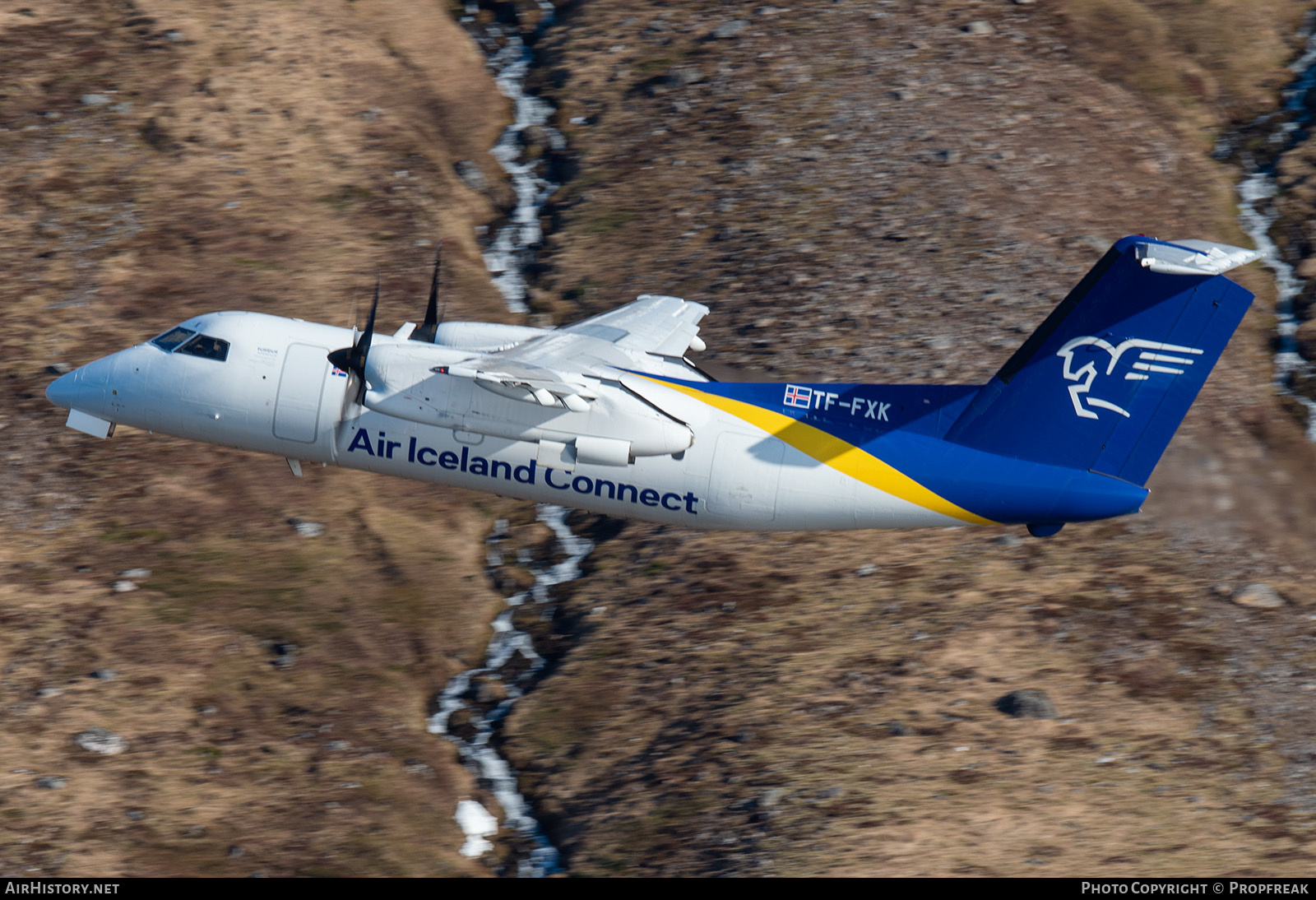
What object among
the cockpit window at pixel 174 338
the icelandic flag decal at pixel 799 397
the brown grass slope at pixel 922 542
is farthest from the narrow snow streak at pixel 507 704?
the cockpit window at pixel 174 338

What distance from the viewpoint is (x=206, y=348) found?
23281 millimetres

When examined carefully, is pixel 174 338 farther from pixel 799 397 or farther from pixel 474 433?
pixel 799 397

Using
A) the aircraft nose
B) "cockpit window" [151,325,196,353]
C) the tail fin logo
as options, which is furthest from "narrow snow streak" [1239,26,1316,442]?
the aircraft nose

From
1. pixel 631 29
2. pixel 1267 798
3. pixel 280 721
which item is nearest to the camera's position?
pixel 1267 798

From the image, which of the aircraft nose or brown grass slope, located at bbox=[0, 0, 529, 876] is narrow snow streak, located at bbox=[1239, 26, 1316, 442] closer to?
brown grass slope, located at bbox=[0, 0, 529, 876]

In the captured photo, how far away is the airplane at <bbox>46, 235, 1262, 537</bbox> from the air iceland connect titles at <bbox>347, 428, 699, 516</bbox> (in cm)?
3

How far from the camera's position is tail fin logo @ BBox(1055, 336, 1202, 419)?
20094mm

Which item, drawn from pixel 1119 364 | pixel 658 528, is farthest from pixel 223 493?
pixel 1119 364

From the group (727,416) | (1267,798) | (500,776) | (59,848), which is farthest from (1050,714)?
(59,848)

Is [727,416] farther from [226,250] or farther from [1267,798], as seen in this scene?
[226,250]

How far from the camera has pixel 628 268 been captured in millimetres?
35719

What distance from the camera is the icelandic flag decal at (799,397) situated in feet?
72.3

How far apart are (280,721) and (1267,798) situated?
53.5ft

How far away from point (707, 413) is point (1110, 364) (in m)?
6.45
